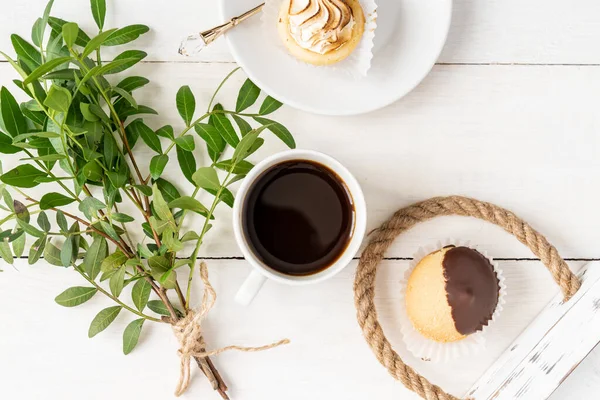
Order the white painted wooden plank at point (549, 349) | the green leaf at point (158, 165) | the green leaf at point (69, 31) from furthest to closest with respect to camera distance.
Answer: the green leaf at point (158, 165)
the white painted wooden plank at point (549, 349)
the green leaf at point (69, 31)

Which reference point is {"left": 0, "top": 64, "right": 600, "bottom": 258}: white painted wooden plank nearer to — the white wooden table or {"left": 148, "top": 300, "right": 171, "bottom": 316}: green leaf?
the white wooden table

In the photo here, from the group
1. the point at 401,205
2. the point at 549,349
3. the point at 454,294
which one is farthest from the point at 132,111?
the point at 549,349

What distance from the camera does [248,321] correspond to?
3.19 feet

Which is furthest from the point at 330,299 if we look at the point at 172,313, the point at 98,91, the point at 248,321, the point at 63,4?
the point at 63,4

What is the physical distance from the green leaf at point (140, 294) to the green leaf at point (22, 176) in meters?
0.21

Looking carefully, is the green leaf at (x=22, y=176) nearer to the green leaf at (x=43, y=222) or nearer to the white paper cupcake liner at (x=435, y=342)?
the green leaf at (x=43, y=222)

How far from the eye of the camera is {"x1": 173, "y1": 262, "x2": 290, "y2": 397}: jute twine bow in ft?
2.96

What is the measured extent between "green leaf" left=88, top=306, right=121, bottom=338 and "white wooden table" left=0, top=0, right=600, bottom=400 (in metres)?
0.04

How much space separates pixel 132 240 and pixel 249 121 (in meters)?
0.27

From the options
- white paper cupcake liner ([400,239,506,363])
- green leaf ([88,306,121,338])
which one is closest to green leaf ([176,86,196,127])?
green leaf ([88,306,121,338])

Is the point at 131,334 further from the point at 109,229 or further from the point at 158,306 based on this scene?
the point at 109,229

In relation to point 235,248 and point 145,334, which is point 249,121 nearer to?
point 235,248

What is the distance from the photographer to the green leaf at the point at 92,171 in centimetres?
82

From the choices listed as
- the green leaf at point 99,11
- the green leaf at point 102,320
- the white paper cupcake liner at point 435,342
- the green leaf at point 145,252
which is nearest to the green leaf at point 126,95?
the green leaf at point 99,11
